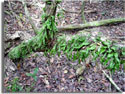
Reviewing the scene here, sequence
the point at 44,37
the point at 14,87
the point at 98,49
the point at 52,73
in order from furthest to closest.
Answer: the point at 52,73
the point at 14,87
the point at 44,37
the point at 98,49

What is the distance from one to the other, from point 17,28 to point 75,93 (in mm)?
2760

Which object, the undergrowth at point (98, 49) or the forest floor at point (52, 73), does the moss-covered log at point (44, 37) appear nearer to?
the undergrowth at point (98, 49)

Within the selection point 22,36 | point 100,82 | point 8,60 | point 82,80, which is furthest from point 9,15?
point 100,82

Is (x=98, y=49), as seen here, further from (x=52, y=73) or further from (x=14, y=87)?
(x=14, y=87)

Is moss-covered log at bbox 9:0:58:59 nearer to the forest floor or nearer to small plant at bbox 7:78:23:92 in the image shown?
the forest floor

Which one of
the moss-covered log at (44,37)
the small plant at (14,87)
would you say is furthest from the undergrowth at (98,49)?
the small plant at (14,87)

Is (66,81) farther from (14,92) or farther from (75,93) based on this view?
(14,92)

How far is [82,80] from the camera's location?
3434 mm

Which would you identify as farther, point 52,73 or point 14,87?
point 52,73

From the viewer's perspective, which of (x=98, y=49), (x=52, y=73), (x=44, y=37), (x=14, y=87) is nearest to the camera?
(x=98, y=49)

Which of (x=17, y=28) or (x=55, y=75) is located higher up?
(x=17, y=28)

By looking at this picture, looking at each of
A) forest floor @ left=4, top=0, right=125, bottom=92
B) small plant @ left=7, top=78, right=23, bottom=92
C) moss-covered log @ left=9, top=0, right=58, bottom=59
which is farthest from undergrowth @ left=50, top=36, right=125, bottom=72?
small plant @ left=7, top=78, right=23, bottom=92

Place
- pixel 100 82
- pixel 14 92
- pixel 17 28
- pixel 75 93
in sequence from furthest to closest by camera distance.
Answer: pixel 17 28, pixel 100 82, pixel 75 93, pixel 14 92

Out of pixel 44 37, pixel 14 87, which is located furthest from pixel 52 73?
pixel 44 37
